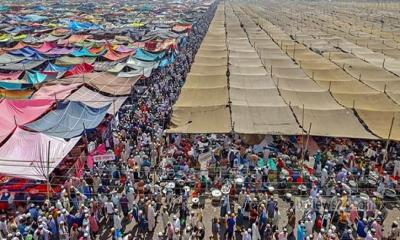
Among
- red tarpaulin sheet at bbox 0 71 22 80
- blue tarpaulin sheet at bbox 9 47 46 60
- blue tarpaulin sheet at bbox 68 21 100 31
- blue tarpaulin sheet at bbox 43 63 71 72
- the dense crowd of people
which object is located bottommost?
blue tarpaulin sheet at bbox 68 21 100 31

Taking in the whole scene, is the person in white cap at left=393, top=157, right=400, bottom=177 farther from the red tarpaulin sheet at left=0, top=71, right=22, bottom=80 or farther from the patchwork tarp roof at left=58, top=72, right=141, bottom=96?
the red tarpaulin sheet at left=0, top=71, right=22, bottom=80

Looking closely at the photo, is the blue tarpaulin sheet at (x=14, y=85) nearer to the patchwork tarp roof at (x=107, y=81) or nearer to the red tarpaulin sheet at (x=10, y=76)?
the red tarpaulin sheet at (x=10, y=76)

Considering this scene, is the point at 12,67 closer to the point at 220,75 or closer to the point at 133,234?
the point at 220,75

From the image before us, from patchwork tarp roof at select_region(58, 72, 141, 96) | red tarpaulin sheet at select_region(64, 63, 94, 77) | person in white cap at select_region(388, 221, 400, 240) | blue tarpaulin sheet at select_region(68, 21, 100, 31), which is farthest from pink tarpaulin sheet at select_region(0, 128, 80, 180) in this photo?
blue tarpaulin sheet at select_region(68, 21, 100, 31)

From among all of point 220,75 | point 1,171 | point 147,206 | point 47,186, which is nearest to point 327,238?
point 147,206

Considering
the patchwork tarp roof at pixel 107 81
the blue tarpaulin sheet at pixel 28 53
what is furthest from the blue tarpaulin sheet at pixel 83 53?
the patchwork tarp roof at pixel 107 81
